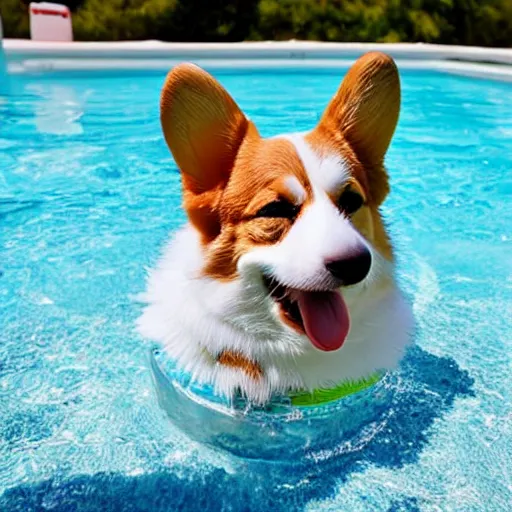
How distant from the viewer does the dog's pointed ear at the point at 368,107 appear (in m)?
1.91

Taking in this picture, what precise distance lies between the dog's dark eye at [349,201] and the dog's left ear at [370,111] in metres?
0.17

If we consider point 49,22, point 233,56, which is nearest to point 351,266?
point 233,56

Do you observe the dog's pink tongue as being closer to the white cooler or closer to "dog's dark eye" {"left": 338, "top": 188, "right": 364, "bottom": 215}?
"dog's dark eye" {"left": 338, "top": 188, "right": 364, "bottom": 215}

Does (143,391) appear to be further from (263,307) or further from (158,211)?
(158,211)

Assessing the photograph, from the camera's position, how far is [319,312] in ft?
6.20

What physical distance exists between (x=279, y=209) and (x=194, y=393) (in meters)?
0.76

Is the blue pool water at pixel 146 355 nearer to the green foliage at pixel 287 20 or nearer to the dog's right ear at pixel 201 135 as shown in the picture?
the dog's right ear at pixel 201 135

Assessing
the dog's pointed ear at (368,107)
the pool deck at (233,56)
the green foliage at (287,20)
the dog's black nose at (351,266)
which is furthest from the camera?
the green foliage at (287,20)

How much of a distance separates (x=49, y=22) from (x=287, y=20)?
169 inches

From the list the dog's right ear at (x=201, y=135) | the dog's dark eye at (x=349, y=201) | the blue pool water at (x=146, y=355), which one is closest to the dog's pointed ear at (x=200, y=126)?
the dog's right ear at (x=201, y=135)

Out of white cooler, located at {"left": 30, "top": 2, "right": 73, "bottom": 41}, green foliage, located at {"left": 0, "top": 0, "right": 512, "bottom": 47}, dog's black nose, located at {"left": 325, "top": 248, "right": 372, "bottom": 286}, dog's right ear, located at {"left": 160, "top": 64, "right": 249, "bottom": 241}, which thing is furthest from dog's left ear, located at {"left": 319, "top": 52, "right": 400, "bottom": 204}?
green foliage, located at {"left": 0, "top": 0, "right": 512, "bottom": 47}

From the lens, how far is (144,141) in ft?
19.1

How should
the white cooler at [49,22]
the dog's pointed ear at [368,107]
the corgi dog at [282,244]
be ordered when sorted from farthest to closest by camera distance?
the white cooler at [49,22], the dog's pointed ear at [368,107], the corgi dog at [282,244]

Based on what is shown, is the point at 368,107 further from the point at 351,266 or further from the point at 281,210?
the point at 351,266
